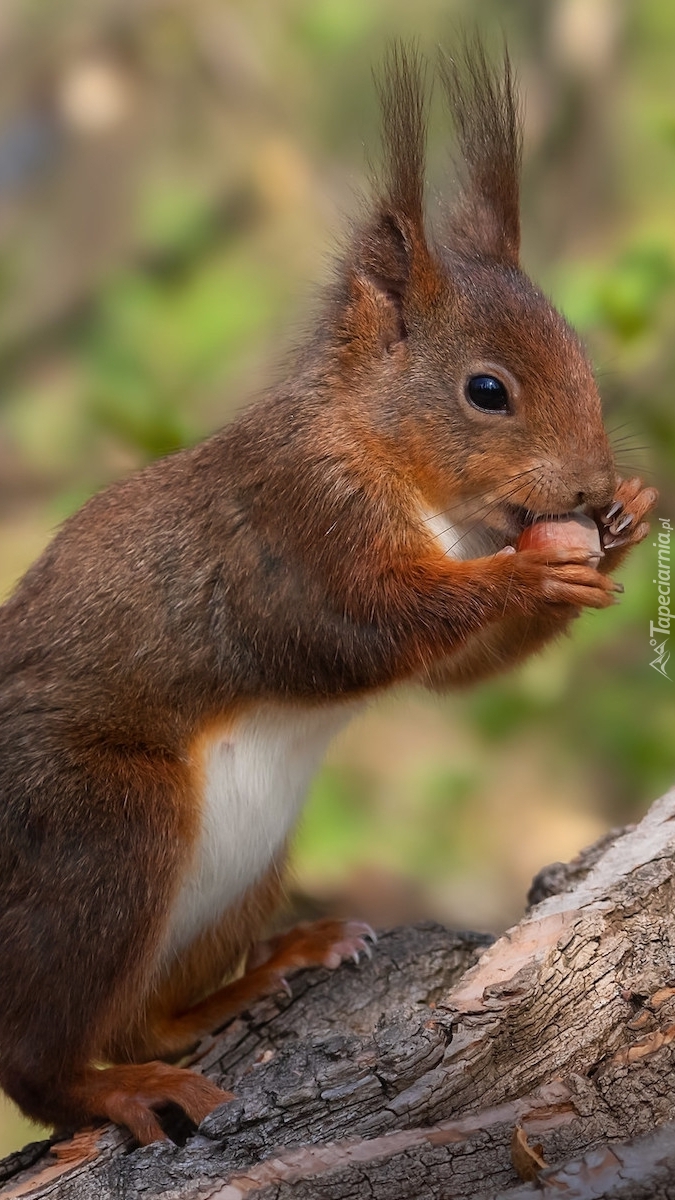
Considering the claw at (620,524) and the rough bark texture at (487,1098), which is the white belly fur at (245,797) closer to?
the rough bark texture at (487,1098)

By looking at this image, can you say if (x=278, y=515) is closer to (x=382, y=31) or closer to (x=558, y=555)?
(x=558, y=555)

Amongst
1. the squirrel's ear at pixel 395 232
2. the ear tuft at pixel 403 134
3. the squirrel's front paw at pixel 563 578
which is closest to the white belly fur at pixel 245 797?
the squirrel's front paw at pixel 563 578

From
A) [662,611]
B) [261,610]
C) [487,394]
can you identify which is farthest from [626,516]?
[662,611]

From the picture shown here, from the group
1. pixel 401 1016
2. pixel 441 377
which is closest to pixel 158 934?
pixel 401 1016

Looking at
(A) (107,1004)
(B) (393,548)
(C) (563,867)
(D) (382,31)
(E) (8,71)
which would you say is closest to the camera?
(A) (107,1004)

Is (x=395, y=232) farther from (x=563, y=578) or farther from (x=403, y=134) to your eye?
(x=563, y=578)

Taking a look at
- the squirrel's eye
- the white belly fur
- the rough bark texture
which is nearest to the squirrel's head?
the squirrel's eye
